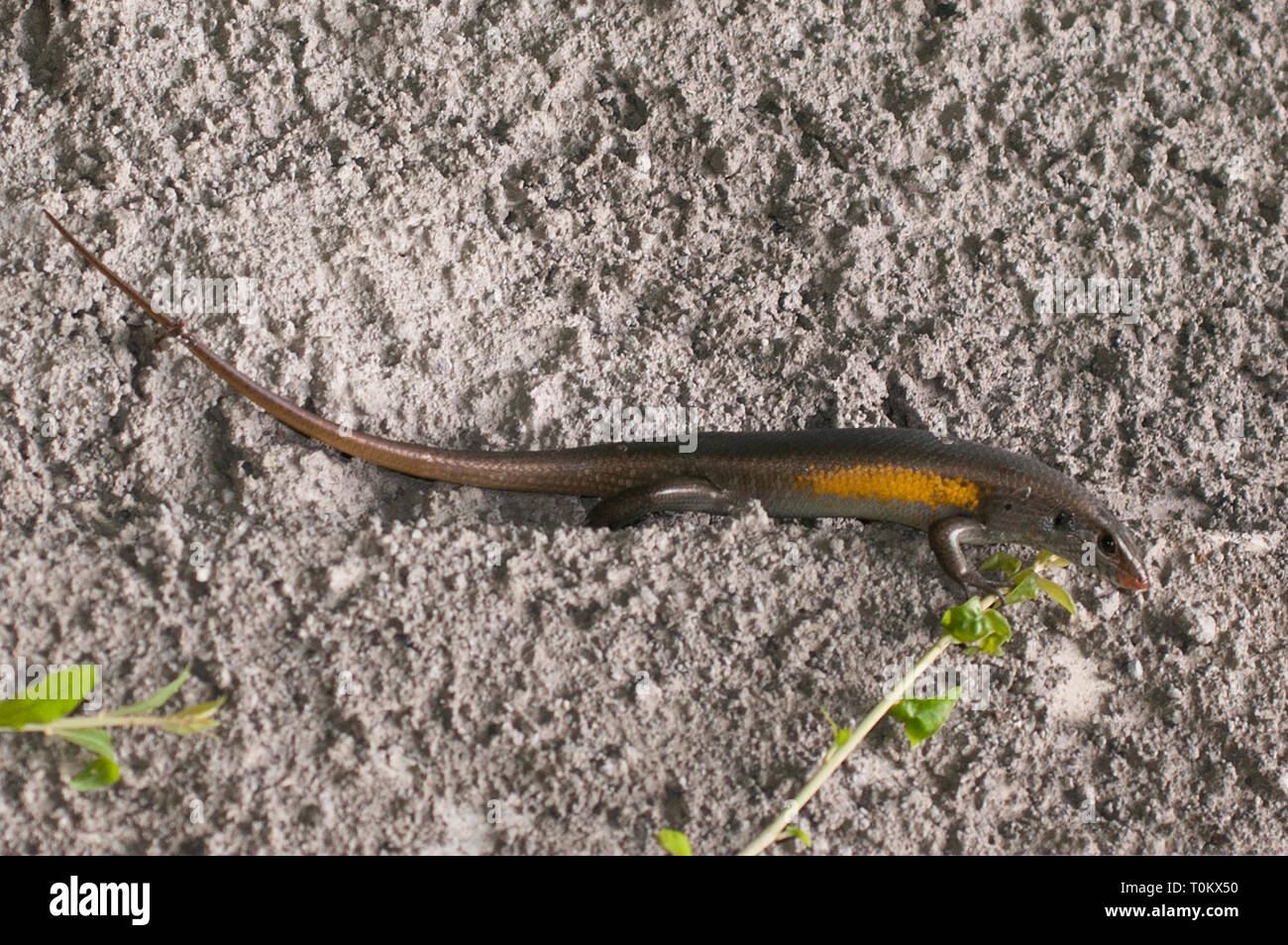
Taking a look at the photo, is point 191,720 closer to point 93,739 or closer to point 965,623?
point 93,739

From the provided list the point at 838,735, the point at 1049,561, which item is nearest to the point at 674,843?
the point at 838,735

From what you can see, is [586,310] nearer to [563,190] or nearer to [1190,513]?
[563,190]

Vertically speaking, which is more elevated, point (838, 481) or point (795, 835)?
point (838, 481)

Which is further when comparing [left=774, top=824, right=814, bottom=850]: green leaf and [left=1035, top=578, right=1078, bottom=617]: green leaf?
[left=1035, top=578, right=1078, bottom=617]: green leaf

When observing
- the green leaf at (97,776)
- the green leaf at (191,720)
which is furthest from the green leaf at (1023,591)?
the green leaf at (97,776)

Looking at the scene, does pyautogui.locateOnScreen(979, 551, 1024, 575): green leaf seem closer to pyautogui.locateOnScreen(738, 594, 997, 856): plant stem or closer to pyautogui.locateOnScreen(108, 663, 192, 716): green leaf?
pyautogui.locateOnScreen(738, 594, 997, 856): plant stem

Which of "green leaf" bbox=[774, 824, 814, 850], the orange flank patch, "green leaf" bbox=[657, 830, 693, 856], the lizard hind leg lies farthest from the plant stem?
the lizard hind leg
